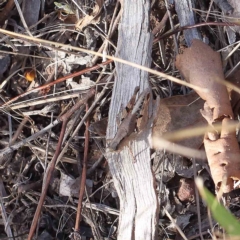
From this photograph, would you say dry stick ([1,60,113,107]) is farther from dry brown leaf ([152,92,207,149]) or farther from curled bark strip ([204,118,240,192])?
curled bark strip ([204,118,240,192])

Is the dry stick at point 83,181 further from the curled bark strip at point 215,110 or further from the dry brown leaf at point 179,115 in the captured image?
the curled bark strip at point 215,110

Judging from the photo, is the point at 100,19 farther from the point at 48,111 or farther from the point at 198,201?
the point at 198,201

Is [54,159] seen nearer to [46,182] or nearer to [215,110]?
[46,182]

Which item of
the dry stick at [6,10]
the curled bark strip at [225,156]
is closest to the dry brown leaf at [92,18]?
the dry stick at [6,10]

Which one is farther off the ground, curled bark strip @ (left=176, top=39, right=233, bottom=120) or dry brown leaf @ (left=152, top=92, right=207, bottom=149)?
curled bark strip @ (left=176, top=39, right=233, bottom=120)

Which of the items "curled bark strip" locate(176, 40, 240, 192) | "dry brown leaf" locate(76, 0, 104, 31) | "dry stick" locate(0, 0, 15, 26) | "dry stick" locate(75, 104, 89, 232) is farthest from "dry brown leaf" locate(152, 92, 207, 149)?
"dry stick" locate(0, 0, 15, 26)
